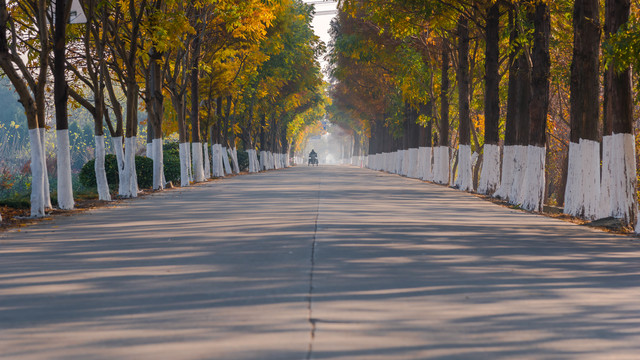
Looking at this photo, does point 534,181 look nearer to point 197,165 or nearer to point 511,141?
point 511,141

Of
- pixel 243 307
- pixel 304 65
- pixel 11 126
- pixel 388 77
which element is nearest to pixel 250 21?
pixel 388 77

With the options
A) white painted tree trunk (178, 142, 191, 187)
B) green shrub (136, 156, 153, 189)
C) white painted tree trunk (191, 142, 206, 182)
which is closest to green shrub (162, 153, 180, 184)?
white painted tree trunk (191, 142, 206, 182)

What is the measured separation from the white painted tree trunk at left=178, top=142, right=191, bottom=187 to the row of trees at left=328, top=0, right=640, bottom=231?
343 inches

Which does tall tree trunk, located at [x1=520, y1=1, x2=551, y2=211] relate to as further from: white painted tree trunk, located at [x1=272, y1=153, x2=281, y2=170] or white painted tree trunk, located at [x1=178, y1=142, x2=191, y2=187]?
white painted tree trunk, located at [x1=272, y1=153, x2=281, y2=170]

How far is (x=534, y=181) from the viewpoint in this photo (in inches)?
875

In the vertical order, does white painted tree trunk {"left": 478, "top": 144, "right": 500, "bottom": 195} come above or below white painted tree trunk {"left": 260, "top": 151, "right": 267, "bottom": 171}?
above

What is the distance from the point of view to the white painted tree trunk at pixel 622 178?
17125 mm

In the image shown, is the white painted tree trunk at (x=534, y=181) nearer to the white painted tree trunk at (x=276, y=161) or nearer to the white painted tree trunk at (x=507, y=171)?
the white painted tree trunk at (x=507, y=171)

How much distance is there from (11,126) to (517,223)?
11267cm

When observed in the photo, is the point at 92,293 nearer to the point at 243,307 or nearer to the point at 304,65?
the point at 243,307

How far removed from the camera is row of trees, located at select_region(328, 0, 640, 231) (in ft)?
57.8

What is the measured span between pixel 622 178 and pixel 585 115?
9.72 ft

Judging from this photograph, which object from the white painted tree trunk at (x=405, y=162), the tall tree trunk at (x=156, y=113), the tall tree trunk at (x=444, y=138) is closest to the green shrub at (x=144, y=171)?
the tall tree trunk at (x=156, y=113)

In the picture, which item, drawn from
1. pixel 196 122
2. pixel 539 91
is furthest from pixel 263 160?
pixel 539 91
